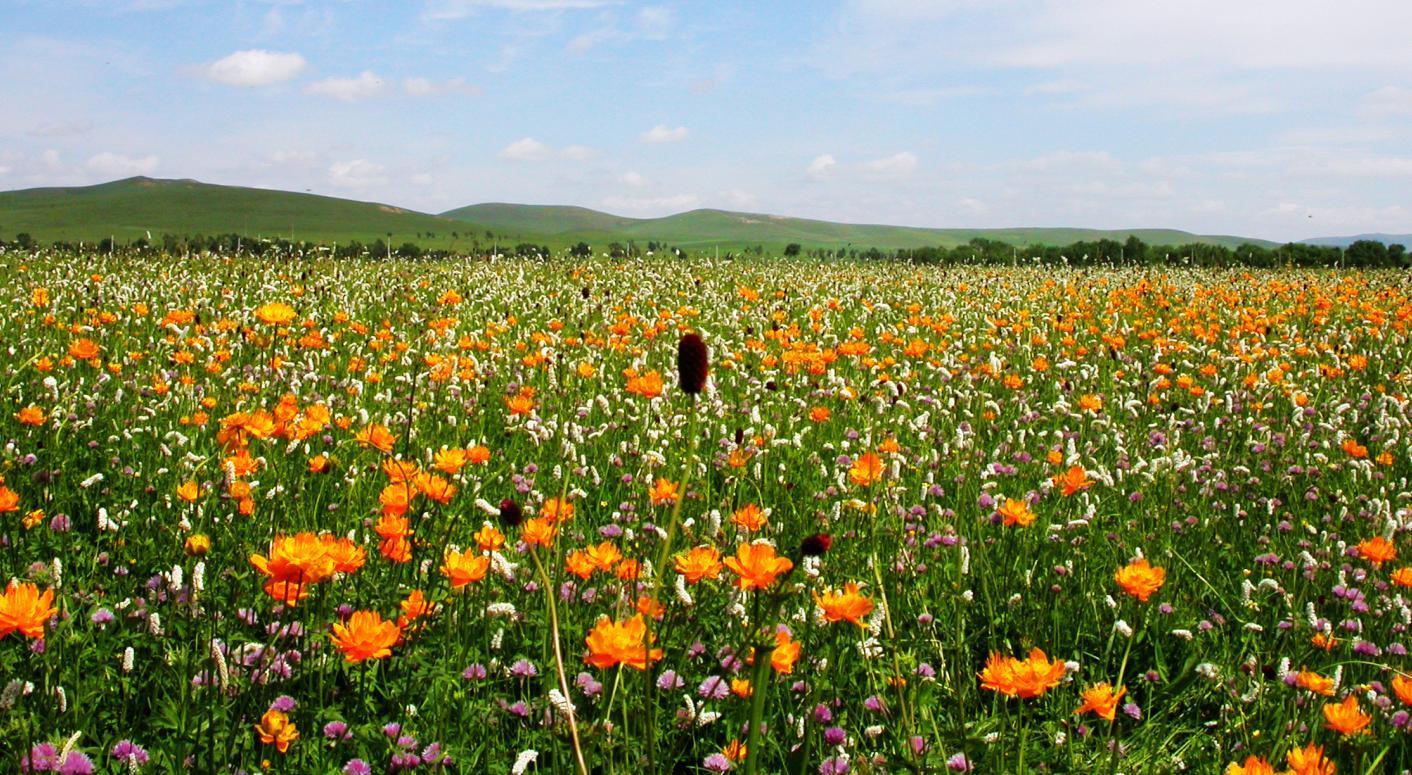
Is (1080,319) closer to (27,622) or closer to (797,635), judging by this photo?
(797,635)

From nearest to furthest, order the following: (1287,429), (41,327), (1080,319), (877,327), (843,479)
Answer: (843,479)
(1287,429)
(41,327)
(877,327)
(1080,319)

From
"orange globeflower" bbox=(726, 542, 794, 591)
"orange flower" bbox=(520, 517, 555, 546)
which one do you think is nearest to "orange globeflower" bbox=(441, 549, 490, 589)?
"orange flower" bbox=(520, 517, 555, 546)

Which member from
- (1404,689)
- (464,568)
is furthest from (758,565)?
(1404,689)

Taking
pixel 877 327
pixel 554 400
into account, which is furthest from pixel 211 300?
pixel 877 327

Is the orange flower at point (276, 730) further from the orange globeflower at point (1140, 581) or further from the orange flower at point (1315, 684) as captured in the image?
the orange flower at point (1315, 684)

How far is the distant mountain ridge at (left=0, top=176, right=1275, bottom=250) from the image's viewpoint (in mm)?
89812

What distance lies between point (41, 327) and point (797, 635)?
20.2ft

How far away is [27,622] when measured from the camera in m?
1.69

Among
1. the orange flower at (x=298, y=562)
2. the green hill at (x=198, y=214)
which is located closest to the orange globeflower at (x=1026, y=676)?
the orange flower at (x=298, y=562)

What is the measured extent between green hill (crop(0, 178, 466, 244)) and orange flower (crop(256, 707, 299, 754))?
87049 millimetres

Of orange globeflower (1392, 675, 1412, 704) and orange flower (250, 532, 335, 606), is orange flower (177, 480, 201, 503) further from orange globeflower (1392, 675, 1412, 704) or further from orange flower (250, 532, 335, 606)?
orange globeflower (1392, 675, 1412, 704)

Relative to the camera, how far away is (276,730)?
6.21 feet

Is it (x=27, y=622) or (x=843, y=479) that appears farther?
(x=843, y=479)

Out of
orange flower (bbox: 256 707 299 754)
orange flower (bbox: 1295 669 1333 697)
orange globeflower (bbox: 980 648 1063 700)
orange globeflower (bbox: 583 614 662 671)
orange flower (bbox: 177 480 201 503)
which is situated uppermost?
orange globeflower (bbox: 583 614 662 671)
